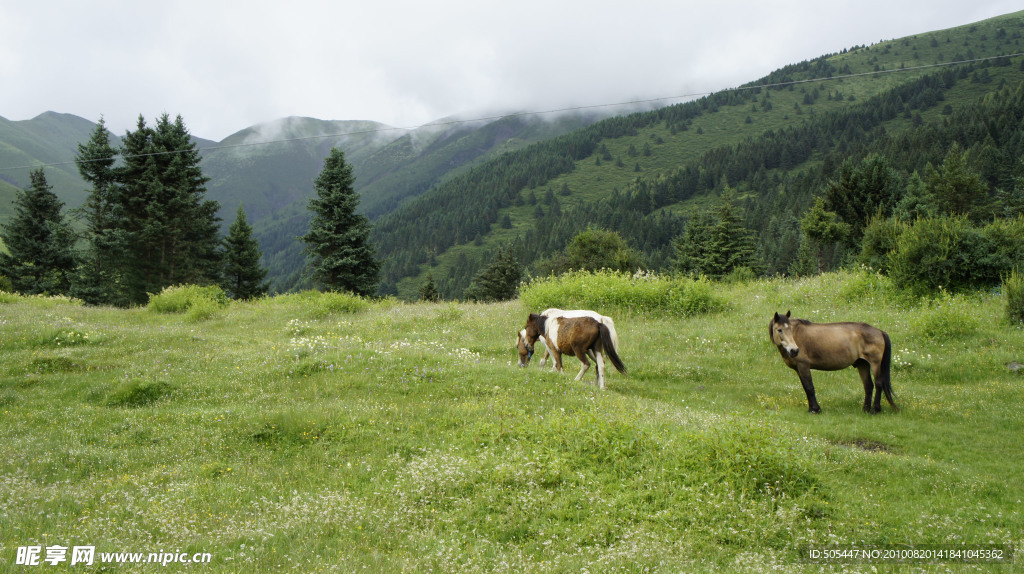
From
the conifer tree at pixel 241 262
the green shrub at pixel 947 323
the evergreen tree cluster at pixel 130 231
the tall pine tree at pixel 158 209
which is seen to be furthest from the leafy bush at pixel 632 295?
the conifer tree at pixel 241 262

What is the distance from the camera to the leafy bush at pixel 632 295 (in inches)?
901

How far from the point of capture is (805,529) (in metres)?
6.39

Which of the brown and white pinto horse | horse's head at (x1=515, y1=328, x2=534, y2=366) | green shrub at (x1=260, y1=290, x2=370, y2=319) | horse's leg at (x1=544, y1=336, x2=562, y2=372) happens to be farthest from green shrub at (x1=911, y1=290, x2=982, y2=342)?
green shrub at (x1=260, y1=290, x2=370, y2=319)

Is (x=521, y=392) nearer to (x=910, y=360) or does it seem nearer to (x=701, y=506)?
(x=701, y=506)

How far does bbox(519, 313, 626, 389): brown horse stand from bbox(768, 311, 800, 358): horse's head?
356cm

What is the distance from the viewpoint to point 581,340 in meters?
13.4

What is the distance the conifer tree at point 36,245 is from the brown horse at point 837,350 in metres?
56.6

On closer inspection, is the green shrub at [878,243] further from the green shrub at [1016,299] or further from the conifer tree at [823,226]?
the conifer tree at [823,226]

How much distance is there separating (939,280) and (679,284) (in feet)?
32.4

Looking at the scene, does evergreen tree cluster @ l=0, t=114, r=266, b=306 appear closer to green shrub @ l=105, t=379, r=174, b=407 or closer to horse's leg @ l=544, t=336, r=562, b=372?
green shrub @ l=105, t=379, r=174, b=407

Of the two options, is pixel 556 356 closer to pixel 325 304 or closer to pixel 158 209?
pixel 325 304

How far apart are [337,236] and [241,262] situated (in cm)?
1695

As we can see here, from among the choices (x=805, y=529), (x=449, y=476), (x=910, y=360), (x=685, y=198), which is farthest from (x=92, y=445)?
(x=685, y=198)

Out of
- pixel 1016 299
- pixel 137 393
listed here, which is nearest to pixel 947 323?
pixel 1016 299
